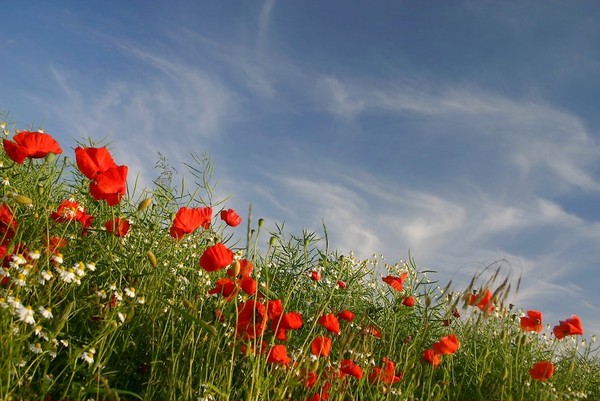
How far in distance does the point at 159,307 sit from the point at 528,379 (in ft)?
8.94

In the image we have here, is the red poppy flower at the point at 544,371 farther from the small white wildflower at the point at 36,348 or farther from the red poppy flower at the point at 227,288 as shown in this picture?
the small white wildflower at the point at 36,348

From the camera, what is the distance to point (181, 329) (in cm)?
378

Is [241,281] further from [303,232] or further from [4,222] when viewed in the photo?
[303,232]

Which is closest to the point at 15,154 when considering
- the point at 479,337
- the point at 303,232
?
the point at 303,232

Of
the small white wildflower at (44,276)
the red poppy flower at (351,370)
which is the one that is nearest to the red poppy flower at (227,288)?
the red poppy flower at (351,370)

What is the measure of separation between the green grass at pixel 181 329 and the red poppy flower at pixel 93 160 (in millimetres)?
326

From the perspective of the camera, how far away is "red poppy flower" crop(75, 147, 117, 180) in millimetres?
3701

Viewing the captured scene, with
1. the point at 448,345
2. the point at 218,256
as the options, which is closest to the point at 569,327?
the point at 448,345

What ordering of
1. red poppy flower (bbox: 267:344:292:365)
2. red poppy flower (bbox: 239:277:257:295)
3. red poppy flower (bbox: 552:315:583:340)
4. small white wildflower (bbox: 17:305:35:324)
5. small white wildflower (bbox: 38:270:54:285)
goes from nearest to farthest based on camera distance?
small white wildflower (bbox: 17:305:35:324), small white wildflower (bbox: 38:270:54:285), red poppy flower (bbox: 267:344:292:365), red poppy flower (bbox: 239:277:257:295), red poppy flower (bbox: 552:315:583:340)

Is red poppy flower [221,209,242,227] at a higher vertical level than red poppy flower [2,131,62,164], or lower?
higher

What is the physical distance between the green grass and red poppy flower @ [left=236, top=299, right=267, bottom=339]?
0.08 m

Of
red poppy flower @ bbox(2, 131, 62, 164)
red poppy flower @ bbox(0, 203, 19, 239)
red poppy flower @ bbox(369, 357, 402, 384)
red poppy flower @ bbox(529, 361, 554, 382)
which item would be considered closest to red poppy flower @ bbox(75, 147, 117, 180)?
red poppy flower @ bbox(2, 131, 62, 164)

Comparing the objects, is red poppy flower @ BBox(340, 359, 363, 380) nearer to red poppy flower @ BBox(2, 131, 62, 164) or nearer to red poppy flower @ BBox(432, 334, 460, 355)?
red poppy flower @ BBox(432, 334, 460, 355)

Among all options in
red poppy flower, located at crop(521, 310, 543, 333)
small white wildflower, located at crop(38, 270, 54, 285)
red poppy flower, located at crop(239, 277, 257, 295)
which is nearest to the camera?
small white wildflower, located at crop(38, 270, 54, 285)
